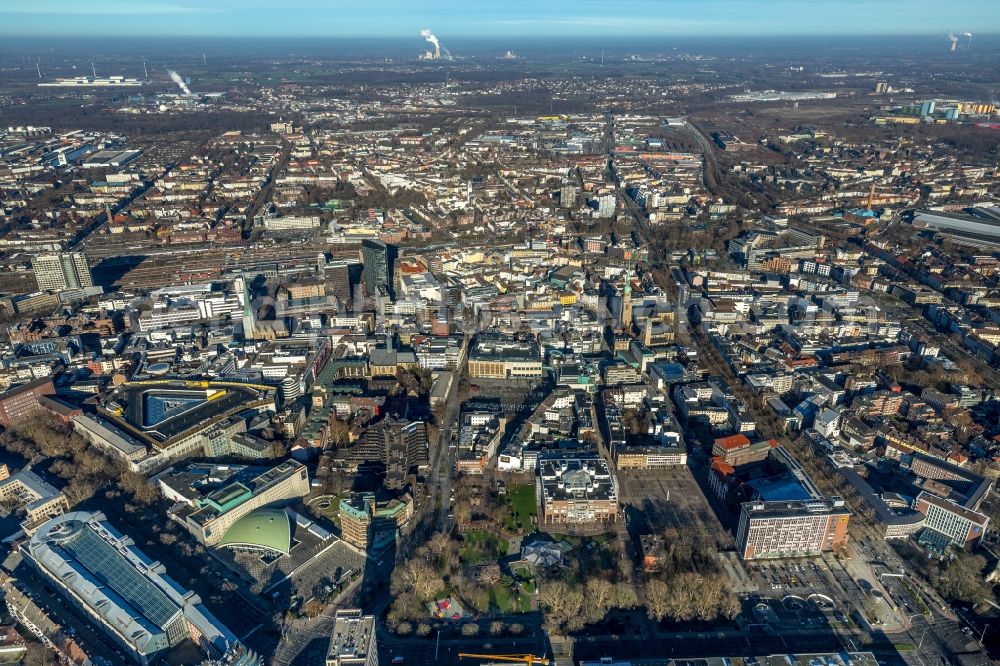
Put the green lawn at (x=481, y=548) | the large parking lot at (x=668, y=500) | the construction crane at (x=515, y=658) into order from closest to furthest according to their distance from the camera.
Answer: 1. the construction crane at (x=515, y=658)
2. the green lawn at (x=481, y=548)
3. the large parking lot at (x=668, y=500)

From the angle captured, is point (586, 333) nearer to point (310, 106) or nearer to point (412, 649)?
point (412, 649)

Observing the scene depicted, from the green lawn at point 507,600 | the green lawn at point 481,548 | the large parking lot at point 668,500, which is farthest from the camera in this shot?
the large parking lot at point 668,500

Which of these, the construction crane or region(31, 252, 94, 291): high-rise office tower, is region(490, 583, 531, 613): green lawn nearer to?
the construction crane

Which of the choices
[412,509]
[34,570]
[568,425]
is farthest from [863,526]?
[34,570]

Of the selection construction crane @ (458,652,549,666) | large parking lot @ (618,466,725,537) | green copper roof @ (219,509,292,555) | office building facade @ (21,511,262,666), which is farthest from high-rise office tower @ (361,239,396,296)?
construction crane @ (458,652,549,666)

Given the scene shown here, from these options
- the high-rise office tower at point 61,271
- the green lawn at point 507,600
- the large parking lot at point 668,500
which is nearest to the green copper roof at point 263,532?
the green lawn at point 507,600

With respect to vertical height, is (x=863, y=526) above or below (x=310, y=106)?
below

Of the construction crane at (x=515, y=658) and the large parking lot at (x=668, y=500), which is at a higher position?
the large parking lot at (x=668, y=500)

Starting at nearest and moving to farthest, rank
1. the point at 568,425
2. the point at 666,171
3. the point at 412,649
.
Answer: the point at 412,649 < the point at 568,425 < the point at 666,171

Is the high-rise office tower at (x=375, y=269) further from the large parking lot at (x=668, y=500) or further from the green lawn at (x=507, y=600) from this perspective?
the green lawn at (x=507, y=600)
